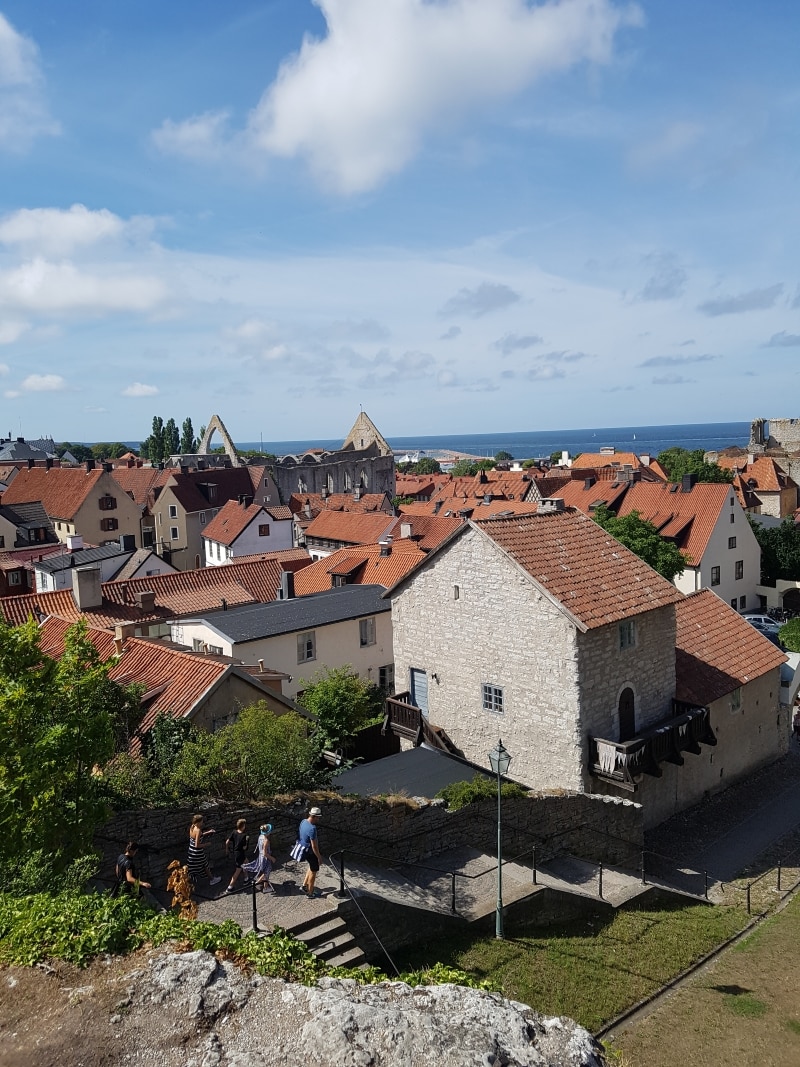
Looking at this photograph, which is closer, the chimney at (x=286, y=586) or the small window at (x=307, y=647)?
the small window at (x=307, y=647)

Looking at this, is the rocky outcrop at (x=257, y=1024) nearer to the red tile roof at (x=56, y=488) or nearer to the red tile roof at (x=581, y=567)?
the red tile roof at (x=581, y=567)

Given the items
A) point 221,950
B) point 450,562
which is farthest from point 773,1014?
point 450,562

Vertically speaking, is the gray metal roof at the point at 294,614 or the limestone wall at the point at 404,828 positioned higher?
the gray metal roof at the point at 294,614

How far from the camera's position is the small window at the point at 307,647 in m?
30.1

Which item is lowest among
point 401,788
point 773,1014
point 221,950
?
point 773,1014

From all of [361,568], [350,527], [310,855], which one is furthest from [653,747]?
[350,527]

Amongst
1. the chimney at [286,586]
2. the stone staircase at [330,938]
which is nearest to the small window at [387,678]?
the chimney at [286,586]

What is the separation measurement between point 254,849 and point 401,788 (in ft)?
18.2

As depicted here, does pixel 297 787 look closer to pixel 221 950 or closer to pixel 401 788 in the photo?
pixel 401 788

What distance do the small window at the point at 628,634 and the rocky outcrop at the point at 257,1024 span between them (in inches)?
584

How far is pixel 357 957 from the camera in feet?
43.3

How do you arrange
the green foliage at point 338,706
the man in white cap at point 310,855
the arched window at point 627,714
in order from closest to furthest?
the man in white cap at point 310,855 → the arched window at point 627,714 → the green foliage at point 338,706

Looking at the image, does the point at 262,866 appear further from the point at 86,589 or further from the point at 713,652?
the point at 86,589

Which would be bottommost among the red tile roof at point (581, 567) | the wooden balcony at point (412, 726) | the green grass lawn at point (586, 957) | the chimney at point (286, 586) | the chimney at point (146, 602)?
the green grass lawn at point (586, 957)
